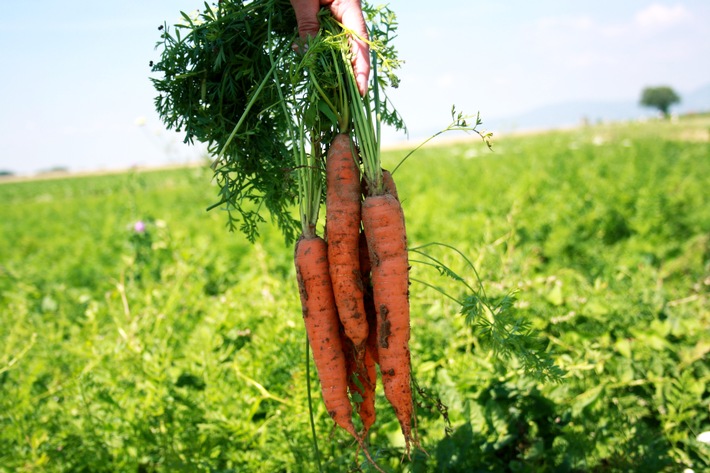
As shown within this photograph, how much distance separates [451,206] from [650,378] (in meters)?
5.63

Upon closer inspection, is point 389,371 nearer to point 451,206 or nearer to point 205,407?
point 205,407

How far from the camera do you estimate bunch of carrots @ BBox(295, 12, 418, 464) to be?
1.91 metres

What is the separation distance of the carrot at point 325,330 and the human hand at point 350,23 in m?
0.60

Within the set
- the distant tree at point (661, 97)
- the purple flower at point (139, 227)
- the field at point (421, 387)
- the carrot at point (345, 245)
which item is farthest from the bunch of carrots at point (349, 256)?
the distant tree at point (661, 97)

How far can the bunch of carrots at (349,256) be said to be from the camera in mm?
1907

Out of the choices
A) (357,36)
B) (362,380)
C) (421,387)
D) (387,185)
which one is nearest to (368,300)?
(362,380)

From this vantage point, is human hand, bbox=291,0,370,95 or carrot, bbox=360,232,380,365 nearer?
human hand, bbox=291,0,370,95

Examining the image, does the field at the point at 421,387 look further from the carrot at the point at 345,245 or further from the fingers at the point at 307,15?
the fingers at the point at 307,15

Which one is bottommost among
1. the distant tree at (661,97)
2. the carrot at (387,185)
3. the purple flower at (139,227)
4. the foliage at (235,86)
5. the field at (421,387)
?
the field at (421,387)

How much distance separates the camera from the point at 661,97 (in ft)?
330

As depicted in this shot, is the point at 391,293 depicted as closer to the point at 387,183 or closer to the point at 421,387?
the point at 387,183

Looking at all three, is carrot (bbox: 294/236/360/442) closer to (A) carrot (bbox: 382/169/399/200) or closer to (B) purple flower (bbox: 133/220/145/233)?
(A) carrot (bbox: 382/169/399/200)

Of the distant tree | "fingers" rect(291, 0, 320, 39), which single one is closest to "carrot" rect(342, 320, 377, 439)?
"fingers" rect(291, 0, 320, 39)

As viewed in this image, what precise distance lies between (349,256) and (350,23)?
804 millimetres
